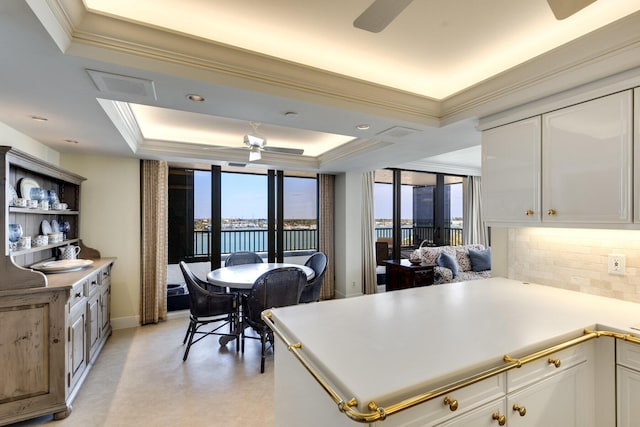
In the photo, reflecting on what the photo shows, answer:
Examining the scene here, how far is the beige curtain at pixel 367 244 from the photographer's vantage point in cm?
555

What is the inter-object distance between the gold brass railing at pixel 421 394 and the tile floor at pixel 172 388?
141 centimetres

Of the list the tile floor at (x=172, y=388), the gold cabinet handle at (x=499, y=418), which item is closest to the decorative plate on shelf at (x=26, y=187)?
the tile floor at (x=172, y=388)

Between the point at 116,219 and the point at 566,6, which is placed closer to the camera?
the point at 566,6

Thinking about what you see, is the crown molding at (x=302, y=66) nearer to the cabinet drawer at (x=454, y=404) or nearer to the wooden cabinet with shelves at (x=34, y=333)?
the wooden cabinet with shelves at (x=34, y=333)

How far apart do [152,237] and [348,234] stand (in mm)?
3080

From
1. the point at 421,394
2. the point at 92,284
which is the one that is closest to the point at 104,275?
the point at 92,284

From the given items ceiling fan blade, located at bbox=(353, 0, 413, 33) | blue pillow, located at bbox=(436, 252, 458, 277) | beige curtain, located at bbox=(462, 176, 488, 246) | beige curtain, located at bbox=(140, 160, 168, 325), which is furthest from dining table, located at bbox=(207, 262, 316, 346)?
beige curtain, located at bbox=(462, 176, 488, 246)

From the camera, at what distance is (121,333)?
12.6 feet

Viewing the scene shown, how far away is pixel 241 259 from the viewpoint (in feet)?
14.6

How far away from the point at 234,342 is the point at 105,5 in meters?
3.33

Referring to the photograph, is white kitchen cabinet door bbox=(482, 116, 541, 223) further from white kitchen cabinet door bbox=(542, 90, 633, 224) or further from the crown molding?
the crown molding

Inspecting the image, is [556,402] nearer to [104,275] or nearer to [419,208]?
[104,275]

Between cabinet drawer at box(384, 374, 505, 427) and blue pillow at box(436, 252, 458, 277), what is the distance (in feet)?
13.5

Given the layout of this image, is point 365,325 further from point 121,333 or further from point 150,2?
point 121,333
